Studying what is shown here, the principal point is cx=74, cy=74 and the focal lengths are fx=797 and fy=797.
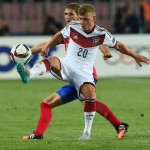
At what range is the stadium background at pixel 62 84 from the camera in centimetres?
1129

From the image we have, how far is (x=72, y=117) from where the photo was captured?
15070mm

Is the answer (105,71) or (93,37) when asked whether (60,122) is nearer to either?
(93,37)

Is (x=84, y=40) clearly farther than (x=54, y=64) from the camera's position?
Yes

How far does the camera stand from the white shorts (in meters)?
11.1

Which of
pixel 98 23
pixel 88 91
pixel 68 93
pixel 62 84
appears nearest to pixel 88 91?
pixel 88 91

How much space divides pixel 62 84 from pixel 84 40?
11.5 meters

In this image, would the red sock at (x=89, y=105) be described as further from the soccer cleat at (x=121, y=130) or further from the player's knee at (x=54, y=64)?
the soccer cleat at (x=121, y=130)

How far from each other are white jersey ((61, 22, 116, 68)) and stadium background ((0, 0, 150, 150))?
1183mm

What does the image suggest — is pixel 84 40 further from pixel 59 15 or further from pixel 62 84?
pixel 59 15

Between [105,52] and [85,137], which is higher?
[105,52]

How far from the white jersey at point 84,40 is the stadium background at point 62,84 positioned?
1183 millimetres

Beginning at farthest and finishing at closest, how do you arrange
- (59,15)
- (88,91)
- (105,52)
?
(59,15) → (105,52) → (88,91)

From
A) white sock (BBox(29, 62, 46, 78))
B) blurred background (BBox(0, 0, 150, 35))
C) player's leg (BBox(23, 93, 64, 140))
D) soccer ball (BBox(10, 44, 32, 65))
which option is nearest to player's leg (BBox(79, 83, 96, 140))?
player's leg (BBox(23, 93, 64, 140))

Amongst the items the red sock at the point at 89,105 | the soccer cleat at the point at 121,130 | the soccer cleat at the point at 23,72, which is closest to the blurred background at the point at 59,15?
the soccer cleat at the point at 121,130
